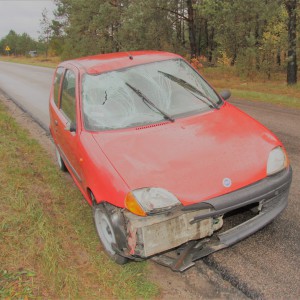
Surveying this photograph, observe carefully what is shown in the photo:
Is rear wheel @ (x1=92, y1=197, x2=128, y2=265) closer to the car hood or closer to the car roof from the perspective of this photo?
the car hood

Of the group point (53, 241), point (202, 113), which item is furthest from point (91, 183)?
point (202, 113)

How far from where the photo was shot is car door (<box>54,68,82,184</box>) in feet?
13.0

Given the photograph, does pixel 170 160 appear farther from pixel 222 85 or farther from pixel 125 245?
pixel 222 85

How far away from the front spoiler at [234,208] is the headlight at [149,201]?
15 cm

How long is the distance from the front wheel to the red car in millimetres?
11

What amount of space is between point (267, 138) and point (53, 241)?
2406mm

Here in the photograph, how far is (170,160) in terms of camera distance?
10.3 ft

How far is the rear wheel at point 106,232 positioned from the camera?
3.11 m

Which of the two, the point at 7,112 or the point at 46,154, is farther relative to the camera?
the point at 7,112

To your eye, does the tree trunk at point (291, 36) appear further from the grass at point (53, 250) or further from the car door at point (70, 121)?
the grass at point (53, 250)

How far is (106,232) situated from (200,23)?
36193 mm

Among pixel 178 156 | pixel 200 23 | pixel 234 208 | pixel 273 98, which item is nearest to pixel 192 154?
pixel 178 156

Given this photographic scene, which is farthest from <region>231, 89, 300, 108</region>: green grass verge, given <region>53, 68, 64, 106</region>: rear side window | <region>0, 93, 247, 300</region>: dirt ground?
<region>0, 93, 247, 300</region>: dirt ground

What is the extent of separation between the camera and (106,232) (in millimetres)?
3367
